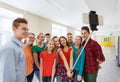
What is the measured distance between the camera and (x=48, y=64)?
2.93 metres

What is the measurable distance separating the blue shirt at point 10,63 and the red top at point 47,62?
134cm

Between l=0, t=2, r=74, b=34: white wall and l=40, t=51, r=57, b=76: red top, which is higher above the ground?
l=0, t=2, r=74, b=34: white wall

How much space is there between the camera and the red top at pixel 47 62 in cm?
292

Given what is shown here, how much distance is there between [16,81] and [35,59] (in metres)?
1.40

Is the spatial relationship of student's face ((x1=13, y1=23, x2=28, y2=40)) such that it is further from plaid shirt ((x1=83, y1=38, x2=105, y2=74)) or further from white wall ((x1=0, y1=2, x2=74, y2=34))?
white wall ((x1=0, y1=2, x2=74, y2=34))

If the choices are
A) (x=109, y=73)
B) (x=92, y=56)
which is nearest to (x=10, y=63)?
(x=92, y=56)

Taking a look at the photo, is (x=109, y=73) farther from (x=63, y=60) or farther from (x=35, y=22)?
(x=63, y=60)

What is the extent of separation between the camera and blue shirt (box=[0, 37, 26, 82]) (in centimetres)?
146

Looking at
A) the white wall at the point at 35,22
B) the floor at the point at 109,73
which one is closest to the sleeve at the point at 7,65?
the white wall at the point at 35,22

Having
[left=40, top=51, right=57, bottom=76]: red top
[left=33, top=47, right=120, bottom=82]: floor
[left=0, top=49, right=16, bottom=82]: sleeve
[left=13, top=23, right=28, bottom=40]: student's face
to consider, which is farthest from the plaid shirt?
[left=33, top=47, right=120, bottom=82]: floor

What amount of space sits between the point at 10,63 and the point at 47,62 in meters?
1.50

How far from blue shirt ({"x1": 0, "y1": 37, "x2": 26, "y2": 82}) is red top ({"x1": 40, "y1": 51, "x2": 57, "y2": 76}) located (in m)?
1.34

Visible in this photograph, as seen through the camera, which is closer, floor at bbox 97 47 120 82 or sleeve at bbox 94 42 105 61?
sleeve at bbox 94 42 105 61

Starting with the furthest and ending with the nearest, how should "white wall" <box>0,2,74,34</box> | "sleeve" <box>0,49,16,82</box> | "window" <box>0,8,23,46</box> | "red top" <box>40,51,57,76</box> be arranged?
"white wall" <box>0,2,74,34</box>, "window" <box>0,8,23,46</box>, "red top" <box>40,51,57,76</box>, "sleeve" <box>0,49,16,82</box>
